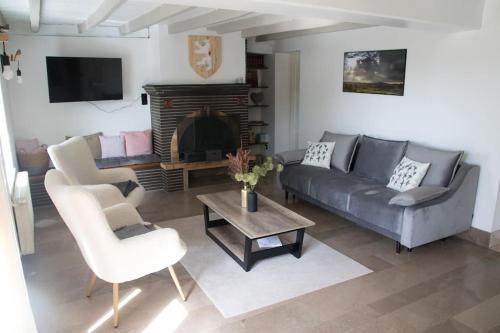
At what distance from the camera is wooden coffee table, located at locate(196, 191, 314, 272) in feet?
10.9

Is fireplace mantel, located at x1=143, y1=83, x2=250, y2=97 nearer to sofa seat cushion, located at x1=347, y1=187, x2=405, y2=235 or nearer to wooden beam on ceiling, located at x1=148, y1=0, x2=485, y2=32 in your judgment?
sofa seat cushion, located at x1=347, y1=187, x2=405, y2=235

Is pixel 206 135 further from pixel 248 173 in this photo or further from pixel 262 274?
pixel 262 274

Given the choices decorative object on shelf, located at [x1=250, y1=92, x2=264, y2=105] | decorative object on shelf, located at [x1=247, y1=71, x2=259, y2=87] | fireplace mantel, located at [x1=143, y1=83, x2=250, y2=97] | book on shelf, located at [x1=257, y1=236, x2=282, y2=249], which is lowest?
book on shelf, located at [x1=257, y1=236, x2=282, y2=249]

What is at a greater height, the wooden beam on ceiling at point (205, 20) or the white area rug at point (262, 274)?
the wooden beam on ceiling at point (205, 20)

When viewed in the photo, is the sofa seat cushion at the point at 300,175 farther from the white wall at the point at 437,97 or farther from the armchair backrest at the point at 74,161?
the armchair backrest at the point at 74,161

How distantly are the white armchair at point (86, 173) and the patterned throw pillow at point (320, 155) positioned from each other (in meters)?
2.22

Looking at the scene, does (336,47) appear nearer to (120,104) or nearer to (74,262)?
(120,104)

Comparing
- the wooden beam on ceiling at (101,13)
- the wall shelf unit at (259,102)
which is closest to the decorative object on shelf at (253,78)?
the wall shelf unit at (259,102)

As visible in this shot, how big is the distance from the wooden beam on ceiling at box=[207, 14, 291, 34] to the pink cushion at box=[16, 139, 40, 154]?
113 inches

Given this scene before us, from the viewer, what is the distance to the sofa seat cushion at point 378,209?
3.67 metres

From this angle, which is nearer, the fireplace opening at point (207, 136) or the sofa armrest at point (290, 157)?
the sofa armrest at point (290, 157)

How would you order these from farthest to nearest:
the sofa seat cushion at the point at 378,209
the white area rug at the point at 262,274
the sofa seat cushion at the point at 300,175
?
the sofa seat cushion at the point at 300,175 < the sofa seat cushion at the point at 378,209 < the white area rug at the point at 262,274

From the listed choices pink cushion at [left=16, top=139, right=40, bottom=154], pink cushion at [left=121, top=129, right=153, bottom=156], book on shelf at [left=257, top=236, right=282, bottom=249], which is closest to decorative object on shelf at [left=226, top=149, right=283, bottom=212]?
book on shelf at [left=257, top=236, right=282, bottom=249]

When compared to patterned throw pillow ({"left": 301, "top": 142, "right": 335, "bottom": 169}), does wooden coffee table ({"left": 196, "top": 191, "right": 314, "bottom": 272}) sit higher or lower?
lower
